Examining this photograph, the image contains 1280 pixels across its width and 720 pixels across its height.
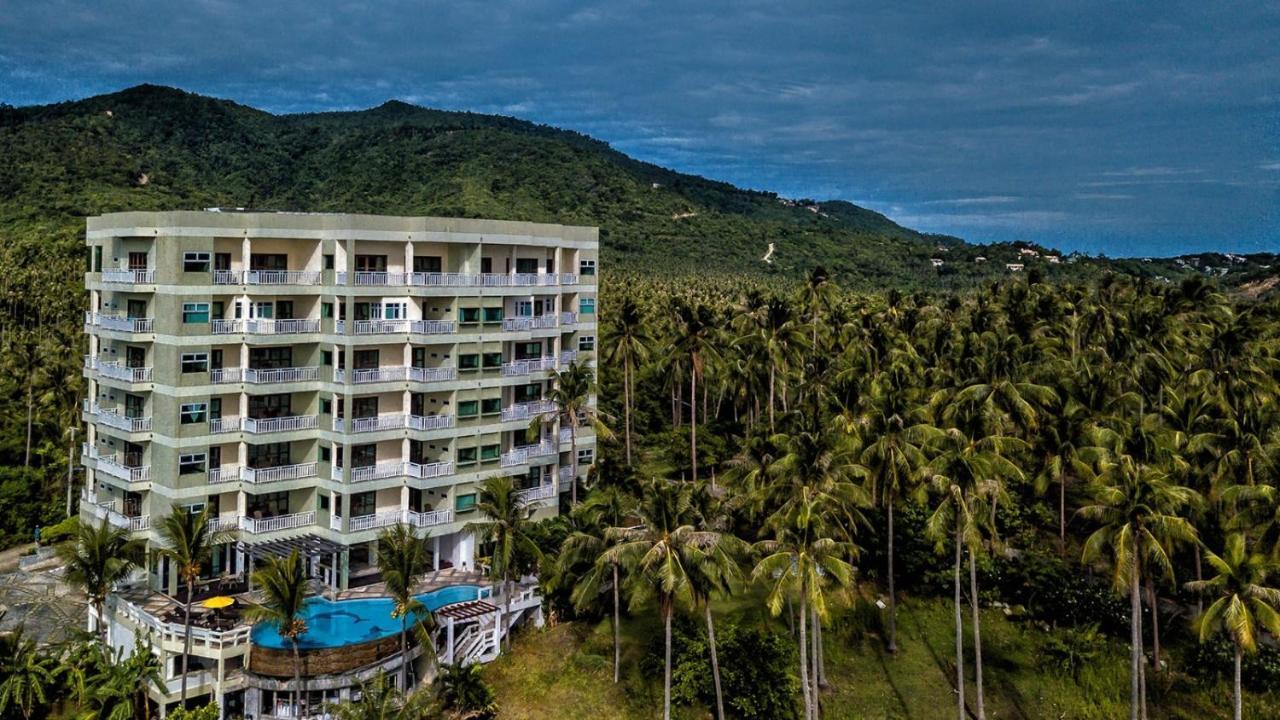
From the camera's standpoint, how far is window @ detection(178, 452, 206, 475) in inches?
1858

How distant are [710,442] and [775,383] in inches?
286

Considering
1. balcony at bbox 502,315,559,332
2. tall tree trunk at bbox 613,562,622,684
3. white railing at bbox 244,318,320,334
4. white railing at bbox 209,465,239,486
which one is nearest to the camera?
tall tree trunk at bbox 613,562,622,684

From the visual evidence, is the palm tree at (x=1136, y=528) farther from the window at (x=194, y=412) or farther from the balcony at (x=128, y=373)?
the balcony at (x=128, y=373)

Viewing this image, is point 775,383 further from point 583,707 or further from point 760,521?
point 583,707

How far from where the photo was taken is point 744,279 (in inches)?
6516

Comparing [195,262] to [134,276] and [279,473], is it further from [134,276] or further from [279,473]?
[279,473]

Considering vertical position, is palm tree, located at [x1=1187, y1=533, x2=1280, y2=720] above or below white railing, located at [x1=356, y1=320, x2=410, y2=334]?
below

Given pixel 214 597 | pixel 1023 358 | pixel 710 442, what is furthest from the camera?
pixel 710 442

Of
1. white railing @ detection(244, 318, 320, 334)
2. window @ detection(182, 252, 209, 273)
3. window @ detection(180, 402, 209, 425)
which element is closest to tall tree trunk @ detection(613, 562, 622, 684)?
white railing @ detection(244, 318, 320, 334)

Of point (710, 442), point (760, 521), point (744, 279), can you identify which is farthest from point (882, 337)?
point (744, 279)

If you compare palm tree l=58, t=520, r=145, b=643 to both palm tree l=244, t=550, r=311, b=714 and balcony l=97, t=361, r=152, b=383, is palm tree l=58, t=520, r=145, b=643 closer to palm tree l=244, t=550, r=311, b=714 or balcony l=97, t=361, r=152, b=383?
palm tree l=244, t=550, r=311, b=714

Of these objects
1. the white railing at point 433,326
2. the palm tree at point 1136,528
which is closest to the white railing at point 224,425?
the white railing at point 433,326

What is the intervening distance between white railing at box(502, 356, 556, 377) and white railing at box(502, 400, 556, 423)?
195 cm

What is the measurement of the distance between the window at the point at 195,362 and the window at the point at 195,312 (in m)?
1.72
